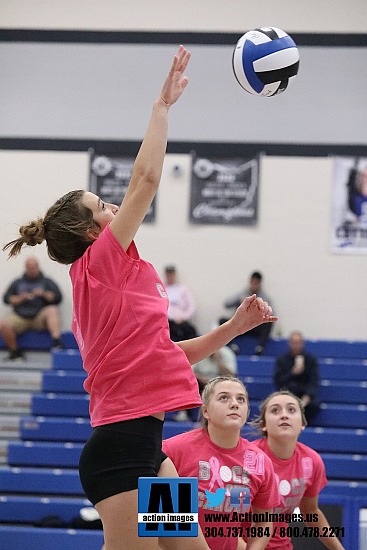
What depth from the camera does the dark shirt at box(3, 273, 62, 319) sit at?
1177 centimetres

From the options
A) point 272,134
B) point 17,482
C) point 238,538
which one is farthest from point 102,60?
point 238,538

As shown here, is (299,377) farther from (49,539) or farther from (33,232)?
(33,232)

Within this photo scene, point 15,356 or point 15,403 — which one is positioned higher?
point 15,356

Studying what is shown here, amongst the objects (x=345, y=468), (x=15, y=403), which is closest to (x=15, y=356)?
(x=15, y=403)

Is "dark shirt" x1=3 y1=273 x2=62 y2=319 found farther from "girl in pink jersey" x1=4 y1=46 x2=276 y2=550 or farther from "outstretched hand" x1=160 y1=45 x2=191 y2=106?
"outstretched hand" x1=160 y1=45 x2=191 y2=106

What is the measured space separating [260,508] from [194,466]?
15.8 inches

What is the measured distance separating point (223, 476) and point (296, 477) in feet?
2.52

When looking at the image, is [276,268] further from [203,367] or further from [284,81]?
[284,81]

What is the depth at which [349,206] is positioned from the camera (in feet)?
40.4

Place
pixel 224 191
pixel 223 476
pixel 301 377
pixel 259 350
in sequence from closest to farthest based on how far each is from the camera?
pixel 223 476
pixel 301 377
pixel 259 350
pixel 224 191

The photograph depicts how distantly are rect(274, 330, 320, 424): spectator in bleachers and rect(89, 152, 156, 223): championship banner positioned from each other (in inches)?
130

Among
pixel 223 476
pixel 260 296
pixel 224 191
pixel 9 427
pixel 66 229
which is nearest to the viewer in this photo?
pixel 66 229

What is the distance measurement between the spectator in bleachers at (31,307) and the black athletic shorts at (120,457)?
8.87 meters

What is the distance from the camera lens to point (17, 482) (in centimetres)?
865
